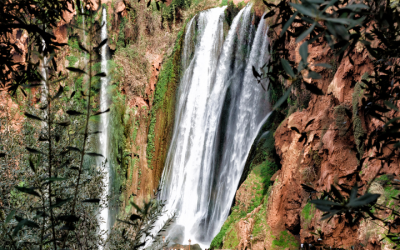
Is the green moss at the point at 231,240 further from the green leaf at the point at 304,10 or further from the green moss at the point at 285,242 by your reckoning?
the green leaf at the point at 304,10

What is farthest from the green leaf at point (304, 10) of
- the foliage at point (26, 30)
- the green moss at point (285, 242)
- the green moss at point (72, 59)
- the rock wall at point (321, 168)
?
the green moss at point (72, 59)

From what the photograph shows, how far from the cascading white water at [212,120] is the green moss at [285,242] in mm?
3798

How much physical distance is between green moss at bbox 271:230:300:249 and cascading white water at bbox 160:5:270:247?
380 centimetres

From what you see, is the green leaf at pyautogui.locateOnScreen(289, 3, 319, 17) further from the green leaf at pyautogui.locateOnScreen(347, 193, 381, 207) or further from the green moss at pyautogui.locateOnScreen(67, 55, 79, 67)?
the green moss at pyautogui.locateOnScreen(67, 55, 79, 67)

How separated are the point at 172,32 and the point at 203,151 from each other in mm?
8339

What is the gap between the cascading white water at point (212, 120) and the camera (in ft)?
38.6

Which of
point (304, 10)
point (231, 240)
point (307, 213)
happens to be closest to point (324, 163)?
point (307, 213)

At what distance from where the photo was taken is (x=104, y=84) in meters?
17.9

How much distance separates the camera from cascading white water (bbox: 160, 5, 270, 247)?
1177 cm

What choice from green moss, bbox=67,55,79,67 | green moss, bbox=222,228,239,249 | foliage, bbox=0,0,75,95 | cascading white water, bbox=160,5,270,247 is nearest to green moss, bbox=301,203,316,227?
green moss, bbox=222,228,239,249

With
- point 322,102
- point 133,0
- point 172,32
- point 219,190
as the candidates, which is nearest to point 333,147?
point 322,102

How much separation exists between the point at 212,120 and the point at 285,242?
7170 millimetres

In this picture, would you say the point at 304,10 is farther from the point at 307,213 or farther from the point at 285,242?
the point at 285,242

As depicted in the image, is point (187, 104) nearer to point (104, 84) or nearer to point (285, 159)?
point (104, 84)
